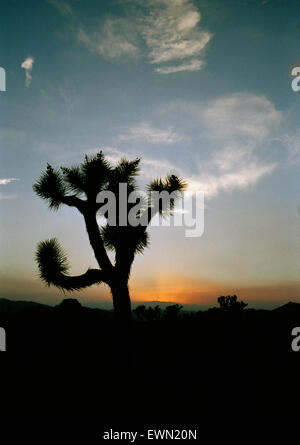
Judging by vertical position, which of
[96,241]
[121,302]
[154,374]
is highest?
[96,241]

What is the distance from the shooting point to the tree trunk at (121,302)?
270 inches

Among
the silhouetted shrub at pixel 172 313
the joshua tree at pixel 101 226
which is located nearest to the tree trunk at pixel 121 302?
the joshua tree at pixel 101 226

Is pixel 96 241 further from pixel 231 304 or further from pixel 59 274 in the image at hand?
pixel 231 304

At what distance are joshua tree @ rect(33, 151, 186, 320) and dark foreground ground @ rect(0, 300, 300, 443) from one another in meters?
1.38

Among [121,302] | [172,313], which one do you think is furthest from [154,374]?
[172,313]

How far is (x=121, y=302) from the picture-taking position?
6.89 m

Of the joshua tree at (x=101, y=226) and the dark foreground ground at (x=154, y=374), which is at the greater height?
the joshua tree at (x=101, y=226)

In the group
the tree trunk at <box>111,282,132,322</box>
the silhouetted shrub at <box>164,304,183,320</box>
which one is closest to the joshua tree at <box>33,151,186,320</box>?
the tree trunk at <box>111,282,132,322</box>

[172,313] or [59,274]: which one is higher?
[59,274]

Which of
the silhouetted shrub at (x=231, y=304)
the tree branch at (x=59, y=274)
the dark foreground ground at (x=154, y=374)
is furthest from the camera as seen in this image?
the silhouetted shrub at (x=231, y=304)

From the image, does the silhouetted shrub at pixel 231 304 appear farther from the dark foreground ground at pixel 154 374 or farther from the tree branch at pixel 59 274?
the tree branch at pixel 59 274

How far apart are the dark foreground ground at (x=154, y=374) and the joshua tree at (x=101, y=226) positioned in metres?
1.38

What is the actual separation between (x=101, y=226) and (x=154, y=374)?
13.6 ft
